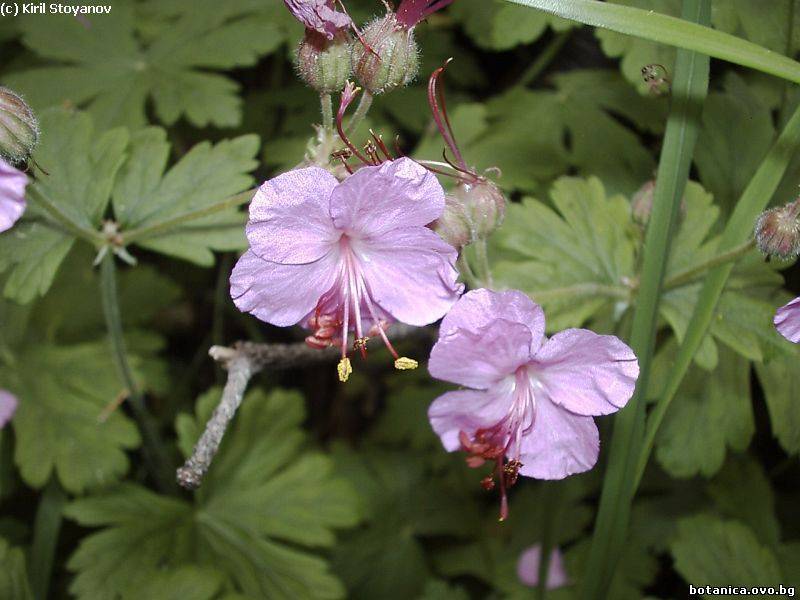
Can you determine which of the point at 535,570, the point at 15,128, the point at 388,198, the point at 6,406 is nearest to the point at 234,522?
the point at 6,406

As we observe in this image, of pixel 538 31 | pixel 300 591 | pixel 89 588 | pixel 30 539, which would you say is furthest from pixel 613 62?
pixel 30 539

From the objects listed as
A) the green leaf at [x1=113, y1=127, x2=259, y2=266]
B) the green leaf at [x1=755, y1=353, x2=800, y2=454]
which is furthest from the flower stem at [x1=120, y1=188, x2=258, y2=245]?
the green leaf at [x1=755, y1=353, x2=800, y2=454]

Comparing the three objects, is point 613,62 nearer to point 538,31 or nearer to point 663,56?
point 538,31

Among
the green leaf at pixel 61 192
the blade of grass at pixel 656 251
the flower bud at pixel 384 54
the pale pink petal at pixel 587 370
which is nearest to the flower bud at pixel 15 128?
the green leaf at pixel 61 192

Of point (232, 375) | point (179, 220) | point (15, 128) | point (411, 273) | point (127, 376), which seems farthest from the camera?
point (127, 376)

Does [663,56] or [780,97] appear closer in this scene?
[663,56]

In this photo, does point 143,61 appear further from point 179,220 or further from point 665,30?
point 665,30

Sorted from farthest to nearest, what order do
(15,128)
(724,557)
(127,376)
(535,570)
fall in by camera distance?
(535,570) < (724,557) < (127,376) < (15,128)
